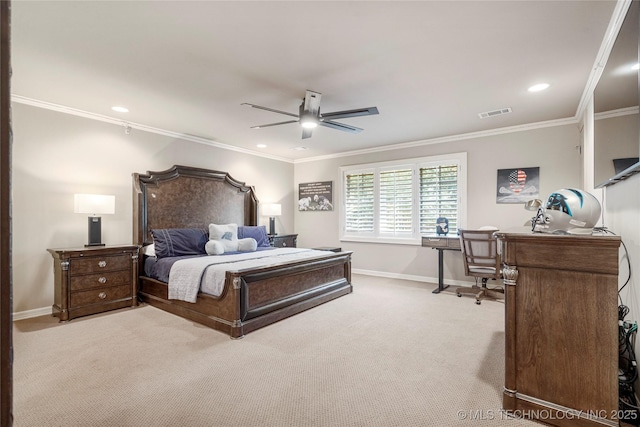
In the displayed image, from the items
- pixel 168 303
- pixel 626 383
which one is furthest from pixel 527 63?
pixel 168 303

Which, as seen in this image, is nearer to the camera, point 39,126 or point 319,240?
point 39,126

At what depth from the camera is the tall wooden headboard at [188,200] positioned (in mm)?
4500

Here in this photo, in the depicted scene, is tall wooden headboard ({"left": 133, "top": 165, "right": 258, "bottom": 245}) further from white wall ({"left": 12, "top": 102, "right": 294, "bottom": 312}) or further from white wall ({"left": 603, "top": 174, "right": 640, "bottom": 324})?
white wall ({"left": 603, "top": 174, "right": 640, "bottom": 324})

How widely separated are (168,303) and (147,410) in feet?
6.74

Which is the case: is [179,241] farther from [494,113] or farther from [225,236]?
[494,113]

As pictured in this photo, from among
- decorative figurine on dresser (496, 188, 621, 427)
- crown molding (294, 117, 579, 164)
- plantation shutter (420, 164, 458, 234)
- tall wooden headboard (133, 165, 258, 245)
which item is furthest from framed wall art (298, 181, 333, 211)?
decorative figurine on dresser (496, 188, 621, 427)

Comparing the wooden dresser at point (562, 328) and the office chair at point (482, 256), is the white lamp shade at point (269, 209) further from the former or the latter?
the wooden dresser at point (562, 328)

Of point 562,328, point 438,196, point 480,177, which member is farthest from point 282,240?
point 562,328

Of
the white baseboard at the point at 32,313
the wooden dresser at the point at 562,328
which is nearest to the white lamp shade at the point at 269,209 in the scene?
the white baseboard at the point at 32,313

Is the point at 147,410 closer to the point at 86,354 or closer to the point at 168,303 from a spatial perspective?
the point at 86,354

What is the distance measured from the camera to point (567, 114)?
4.16m

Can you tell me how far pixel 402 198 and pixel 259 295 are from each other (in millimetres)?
3536

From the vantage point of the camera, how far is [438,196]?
541cm

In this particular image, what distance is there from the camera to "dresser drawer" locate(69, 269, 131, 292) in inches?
140
